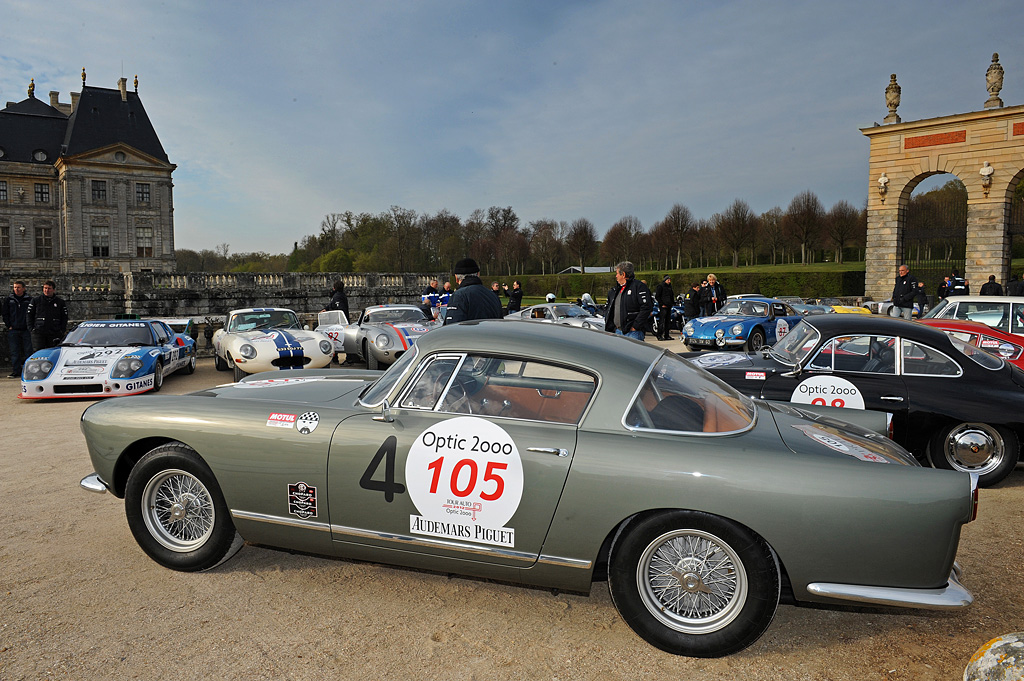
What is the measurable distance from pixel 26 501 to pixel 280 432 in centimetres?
309

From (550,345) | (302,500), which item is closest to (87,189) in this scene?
(302,500)

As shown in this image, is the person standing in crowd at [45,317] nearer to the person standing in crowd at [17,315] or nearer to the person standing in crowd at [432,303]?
the person standing in crowd at [17,315]

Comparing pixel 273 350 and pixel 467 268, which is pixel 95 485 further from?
pixel 273 350

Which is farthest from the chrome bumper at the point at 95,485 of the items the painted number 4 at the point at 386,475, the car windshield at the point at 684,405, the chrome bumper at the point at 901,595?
the chrome bumper at the point at 901,595

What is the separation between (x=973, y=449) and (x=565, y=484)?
426 cm

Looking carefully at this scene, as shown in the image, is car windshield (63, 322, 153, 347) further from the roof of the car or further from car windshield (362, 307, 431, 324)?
the roof of the car

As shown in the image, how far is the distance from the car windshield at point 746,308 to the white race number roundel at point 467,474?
14426mm

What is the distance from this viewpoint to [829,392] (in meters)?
5.54

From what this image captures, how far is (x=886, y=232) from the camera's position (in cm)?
2980

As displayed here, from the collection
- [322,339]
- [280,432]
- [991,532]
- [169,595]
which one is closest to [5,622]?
[169,595]

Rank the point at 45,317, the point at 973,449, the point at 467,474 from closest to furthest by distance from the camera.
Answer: the point at 467,474
the point at 973,449
the point at 45,317

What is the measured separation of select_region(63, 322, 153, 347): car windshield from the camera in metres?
10.4

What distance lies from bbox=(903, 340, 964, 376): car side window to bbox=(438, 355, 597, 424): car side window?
11.8 ft

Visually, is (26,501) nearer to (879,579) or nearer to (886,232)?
(879,579)
